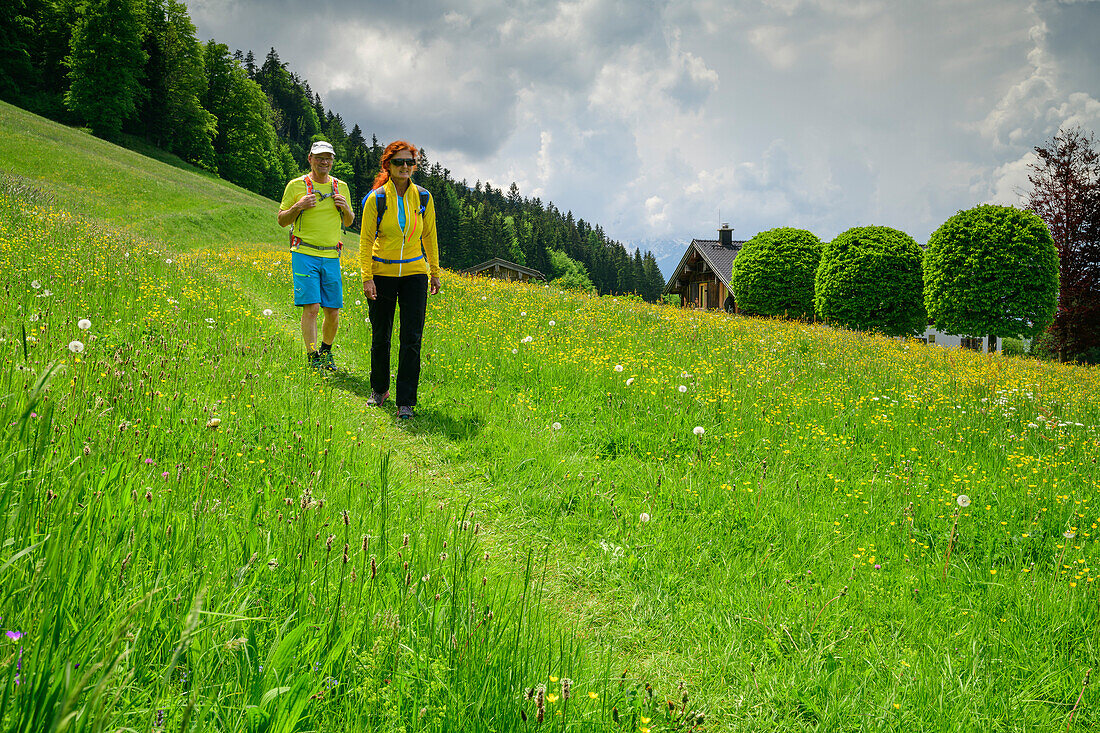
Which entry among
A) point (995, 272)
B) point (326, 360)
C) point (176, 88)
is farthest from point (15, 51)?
point (995, 272)

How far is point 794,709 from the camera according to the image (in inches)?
112

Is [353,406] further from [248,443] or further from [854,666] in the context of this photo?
[854,666]

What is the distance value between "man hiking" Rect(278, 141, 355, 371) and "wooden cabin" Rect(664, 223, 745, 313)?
40.8 meters

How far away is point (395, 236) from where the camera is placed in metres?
6.44

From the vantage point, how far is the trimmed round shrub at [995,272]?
2502cm

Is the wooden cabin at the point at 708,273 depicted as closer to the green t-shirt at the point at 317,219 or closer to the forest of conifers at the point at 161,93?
the forest of conifers at the point at 161,93

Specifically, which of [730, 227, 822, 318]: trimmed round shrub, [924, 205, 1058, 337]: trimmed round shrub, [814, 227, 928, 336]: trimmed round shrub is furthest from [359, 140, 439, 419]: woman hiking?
[730, 227, 822, 318]: trimmed round shrub

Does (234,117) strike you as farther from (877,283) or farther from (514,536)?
(514,536)

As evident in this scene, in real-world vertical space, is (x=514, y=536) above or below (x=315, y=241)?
below

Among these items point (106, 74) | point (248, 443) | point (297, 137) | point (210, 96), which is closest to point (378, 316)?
point (248, 443)

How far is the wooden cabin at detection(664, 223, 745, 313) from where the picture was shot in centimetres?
4825

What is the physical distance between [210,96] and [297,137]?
4429 centimetres

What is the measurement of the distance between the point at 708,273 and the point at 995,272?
2709 centimetres

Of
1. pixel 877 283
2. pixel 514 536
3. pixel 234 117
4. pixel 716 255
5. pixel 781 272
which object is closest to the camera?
pixel 514 536
